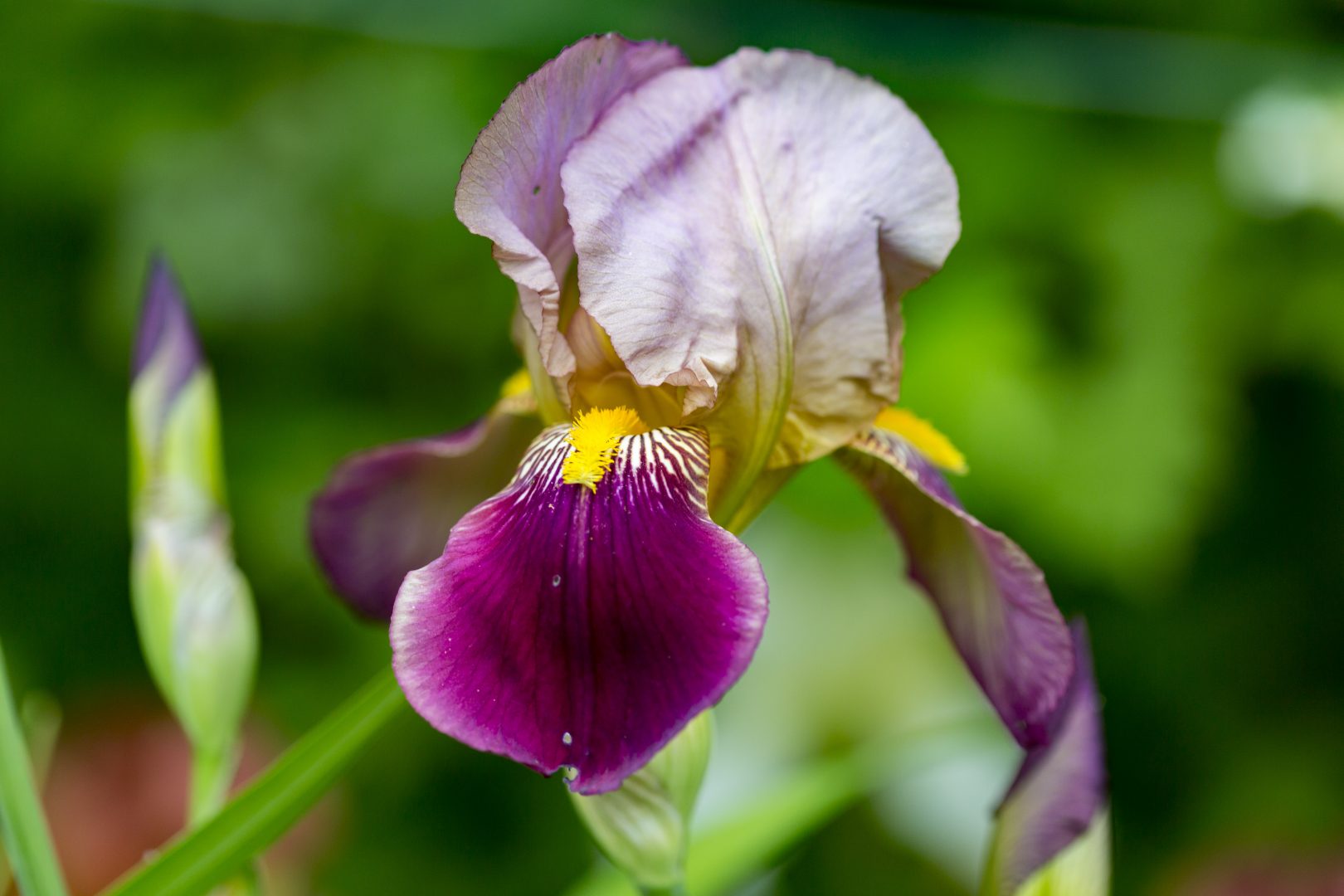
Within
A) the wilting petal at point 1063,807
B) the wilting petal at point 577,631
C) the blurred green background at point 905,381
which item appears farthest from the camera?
the blurred green background at point 905,381

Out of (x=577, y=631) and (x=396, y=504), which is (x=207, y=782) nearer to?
(x=396, y=504)

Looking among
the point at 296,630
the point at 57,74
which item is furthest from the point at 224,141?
the point at 296,630

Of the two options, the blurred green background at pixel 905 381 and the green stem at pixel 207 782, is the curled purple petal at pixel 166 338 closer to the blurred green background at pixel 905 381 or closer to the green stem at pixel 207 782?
the green stem at pixel 207 782

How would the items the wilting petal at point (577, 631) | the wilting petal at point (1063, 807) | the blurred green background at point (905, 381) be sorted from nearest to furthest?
the wilting petal at point (577, 631), the wilting petal at point (1063, 807), the blurred green background at point (905, 381)

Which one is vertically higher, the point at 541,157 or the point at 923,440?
the point at 541,157

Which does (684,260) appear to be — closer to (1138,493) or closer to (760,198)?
(760,198)

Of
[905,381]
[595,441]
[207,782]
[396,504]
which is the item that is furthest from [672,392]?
[905,381]

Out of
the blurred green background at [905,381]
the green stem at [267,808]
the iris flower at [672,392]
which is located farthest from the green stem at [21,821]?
the blurred green background at [905,381]
